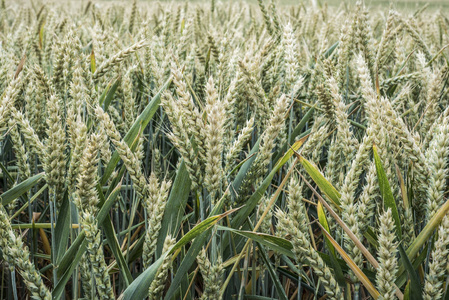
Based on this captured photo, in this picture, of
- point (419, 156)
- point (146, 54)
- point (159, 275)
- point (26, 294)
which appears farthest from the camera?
point (146, 54)

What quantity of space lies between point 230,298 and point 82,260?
0.45 meters

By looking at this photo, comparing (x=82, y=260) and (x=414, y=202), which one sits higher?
(x=414, y=202)

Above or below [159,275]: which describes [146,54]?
above

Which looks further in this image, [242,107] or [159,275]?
[242,107]

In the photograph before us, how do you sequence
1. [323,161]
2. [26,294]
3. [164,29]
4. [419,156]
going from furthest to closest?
[164,29], [323,161], [26,294], [419,156]

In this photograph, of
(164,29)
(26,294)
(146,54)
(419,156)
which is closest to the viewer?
(419,156)

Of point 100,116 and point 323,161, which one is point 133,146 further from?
point 323,161

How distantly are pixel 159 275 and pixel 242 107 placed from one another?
2.62 feet

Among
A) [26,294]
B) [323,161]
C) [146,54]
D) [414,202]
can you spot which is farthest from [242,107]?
[26,294]

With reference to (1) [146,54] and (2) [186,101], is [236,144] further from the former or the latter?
(1) [146,54]

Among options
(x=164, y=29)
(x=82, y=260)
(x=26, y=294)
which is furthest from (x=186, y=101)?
(x=164, y=29)

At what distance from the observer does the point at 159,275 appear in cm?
83

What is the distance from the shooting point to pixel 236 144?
98 centimetres

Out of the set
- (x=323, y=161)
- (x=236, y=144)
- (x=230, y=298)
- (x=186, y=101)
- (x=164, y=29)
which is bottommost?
(x=230, y=298)
